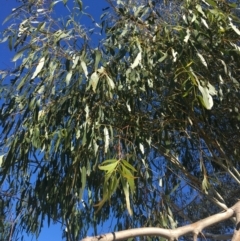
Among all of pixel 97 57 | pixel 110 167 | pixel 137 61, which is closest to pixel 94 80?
pixel 97 57

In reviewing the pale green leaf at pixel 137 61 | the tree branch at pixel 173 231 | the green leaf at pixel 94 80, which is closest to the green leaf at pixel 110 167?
the tree branch at pixel 173 231

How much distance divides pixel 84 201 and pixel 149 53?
3.75 feet

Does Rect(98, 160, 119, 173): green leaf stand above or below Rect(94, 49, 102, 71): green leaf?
below

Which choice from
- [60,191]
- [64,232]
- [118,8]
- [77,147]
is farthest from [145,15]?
[64,232]

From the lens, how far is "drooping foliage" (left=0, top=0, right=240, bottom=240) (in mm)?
3615

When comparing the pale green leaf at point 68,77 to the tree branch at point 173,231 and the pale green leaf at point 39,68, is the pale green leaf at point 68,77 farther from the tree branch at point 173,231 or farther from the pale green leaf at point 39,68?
the tree branch at point 173,231

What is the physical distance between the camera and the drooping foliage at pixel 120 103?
142 inches

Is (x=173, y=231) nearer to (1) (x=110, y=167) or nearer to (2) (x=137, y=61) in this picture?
(1) (x=110, y=167)

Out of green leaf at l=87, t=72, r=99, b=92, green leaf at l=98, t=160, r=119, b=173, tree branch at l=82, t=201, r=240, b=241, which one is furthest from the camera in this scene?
green leaf at l=87, t=72, r=99, b=92

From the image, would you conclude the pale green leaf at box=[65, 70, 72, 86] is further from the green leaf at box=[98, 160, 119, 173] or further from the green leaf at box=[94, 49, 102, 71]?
the green leaf at box=[98, 160, 119, 173]

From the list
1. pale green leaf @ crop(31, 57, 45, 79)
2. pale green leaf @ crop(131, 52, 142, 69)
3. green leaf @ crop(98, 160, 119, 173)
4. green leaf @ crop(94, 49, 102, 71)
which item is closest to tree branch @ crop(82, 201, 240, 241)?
green leaf @ crop(98, 160, 119, 173)

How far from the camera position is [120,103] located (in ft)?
12.8

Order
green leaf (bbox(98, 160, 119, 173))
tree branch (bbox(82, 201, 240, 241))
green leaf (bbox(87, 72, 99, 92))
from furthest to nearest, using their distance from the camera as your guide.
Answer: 1. green leaf (bbox(87, 72, 99, 92))
2. green leaf (bbox(98, 160, 119, 173))
3. tree branch (bbox(82, 201, 240, 241))

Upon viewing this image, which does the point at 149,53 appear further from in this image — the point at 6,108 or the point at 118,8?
the point at 6,108
